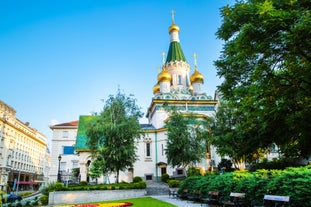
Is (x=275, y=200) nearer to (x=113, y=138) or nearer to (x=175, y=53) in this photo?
(x=113, y=138)

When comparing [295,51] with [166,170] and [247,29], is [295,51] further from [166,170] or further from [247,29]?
[166,170]

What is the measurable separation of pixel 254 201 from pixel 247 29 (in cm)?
709

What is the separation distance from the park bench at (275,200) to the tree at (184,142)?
54.7ft

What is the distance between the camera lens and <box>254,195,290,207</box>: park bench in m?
8.35

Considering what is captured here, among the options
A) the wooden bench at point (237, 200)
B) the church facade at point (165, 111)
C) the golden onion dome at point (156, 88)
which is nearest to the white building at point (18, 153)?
the church facade at point (165, 111)

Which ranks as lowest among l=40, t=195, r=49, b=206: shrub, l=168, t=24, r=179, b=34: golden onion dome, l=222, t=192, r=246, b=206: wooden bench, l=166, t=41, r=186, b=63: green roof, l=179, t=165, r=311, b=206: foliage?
l=40, t=195, r=49, b=206: shrub

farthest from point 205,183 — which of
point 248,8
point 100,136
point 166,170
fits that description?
point 166,170

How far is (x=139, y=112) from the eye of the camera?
26.9 metres

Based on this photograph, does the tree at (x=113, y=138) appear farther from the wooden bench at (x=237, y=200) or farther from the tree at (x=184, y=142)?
the wooden bench at (x=237, y=200)

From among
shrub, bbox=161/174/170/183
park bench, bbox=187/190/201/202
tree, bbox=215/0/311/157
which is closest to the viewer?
tree, bbox=215/0/311/157

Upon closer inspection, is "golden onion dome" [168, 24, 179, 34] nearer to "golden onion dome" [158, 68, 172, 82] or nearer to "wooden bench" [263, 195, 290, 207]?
"golden onion dome" [158, 68, 172, 82]

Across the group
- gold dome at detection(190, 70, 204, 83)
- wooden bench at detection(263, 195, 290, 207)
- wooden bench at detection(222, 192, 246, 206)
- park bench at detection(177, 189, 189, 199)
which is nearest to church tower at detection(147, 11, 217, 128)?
gold dome at detection(190, 70, 204, 83)

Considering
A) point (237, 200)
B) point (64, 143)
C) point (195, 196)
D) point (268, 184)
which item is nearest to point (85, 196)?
point (195, 196)

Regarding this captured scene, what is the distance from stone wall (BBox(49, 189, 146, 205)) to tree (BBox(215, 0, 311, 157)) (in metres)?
12.7
